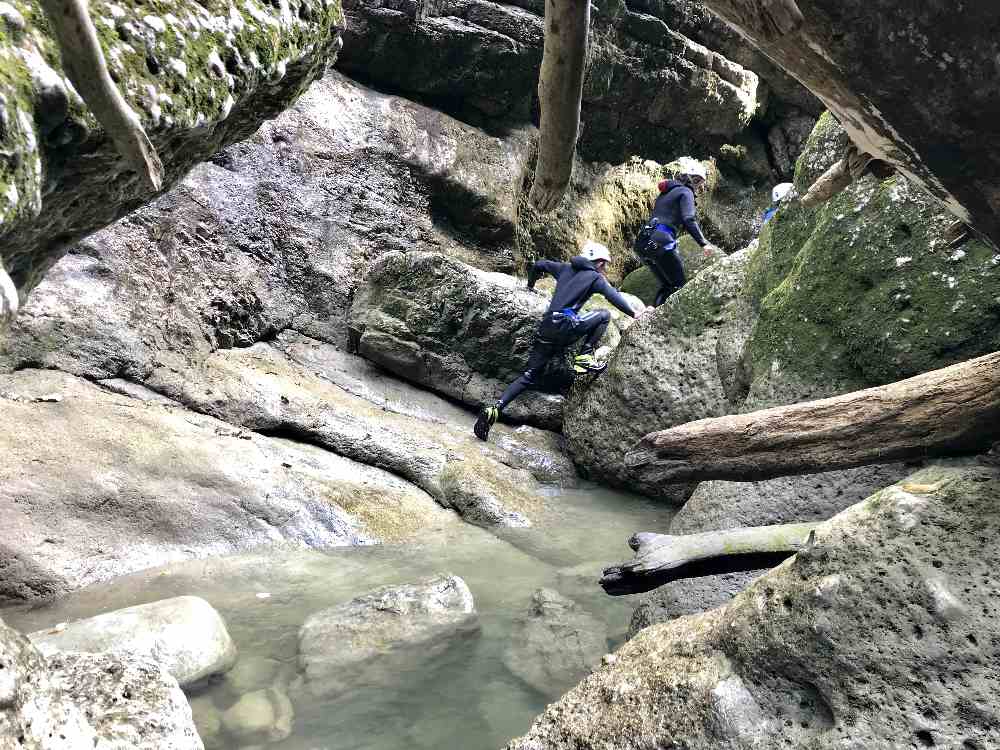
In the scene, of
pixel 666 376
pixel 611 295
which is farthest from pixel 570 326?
pixel 666 376

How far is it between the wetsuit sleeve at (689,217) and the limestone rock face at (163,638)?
7.36m

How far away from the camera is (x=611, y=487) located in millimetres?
7180

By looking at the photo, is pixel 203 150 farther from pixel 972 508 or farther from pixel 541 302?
pixel 541 302

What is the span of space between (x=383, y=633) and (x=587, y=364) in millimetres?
4677

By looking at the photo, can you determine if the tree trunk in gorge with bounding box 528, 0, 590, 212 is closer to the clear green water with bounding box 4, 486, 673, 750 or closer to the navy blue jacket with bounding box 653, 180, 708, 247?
the clear green water with bounding box 4, 486, 673, 750

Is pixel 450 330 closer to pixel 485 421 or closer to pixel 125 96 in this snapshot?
pixel 485 421

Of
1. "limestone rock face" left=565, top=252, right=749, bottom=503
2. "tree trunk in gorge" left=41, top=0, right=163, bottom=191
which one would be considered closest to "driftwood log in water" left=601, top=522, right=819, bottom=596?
"tree trunk in gorge" left=41, top=0, right=163, bottom=191

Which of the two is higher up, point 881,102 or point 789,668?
point 881,102

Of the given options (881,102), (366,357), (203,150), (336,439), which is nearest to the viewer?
(881,102)

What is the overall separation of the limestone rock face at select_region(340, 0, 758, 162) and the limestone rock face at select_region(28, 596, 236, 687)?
28.9ft

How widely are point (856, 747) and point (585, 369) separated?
19.5 ft

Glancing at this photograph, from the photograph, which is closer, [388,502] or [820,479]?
[820,479]

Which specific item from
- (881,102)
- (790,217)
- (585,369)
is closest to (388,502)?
(585,369)

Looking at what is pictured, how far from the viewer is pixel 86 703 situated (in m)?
2.20
